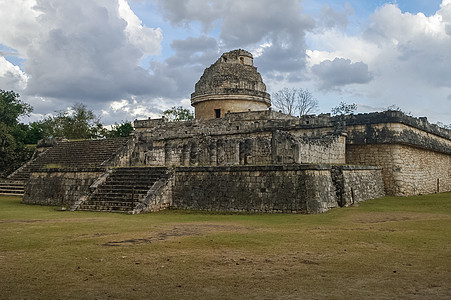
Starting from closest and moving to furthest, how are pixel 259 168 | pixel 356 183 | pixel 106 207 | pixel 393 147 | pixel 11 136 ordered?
pixel 259 168 → pixel 106 207 → pixel 356 183 → pixel 393 147 → pixel 11 136

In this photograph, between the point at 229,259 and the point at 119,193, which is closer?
the point at 229,259

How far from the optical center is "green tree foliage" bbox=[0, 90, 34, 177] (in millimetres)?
29062

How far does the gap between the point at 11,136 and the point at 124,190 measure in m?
20.0

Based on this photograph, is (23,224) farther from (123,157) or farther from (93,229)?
(123,157)

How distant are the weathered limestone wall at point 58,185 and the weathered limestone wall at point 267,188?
447cm

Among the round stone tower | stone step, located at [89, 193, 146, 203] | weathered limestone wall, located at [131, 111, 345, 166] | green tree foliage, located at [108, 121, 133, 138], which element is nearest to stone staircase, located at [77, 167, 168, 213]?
stone step, located at [89, 193, 146, 203]

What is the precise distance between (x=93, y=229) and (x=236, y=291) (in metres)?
5.91

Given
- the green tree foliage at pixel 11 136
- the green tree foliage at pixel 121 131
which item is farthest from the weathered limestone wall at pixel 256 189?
the green tree foliage at pixel 121 131

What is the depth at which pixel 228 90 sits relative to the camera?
2597 centimetres

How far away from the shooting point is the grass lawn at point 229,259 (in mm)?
4980

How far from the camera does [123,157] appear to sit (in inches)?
935

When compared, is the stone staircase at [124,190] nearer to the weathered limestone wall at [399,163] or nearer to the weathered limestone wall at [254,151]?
the weathered limestone wall at [254,151]

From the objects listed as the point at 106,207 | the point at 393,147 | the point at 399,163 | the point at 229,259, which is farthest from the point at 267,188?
the point at 399,163

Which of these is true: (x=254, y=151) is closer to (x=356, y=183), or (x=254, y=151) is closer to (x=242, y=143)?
(x=242, y=143)
